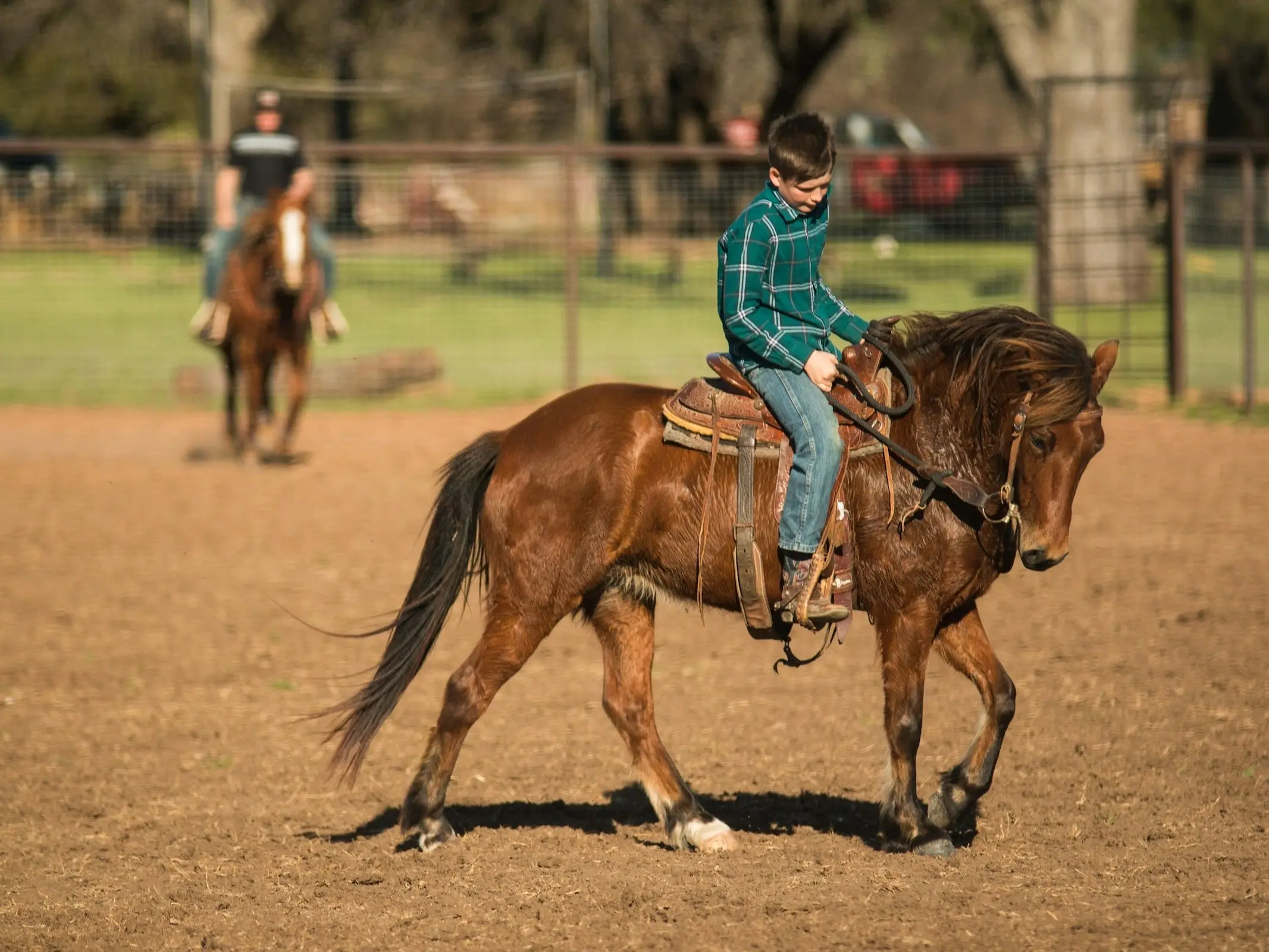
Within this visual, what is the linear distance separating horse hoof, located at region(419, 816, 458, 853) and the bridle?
5.81ft

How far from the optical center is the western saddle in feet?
16.3

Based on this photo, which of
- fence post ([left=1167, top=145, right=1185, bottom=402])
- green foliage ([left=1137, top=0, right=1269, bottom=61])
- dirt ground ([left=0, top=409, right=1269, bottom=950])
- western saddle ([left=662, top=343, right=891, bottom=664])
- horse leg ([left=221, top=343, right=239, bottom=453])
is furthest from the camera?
green foliage ([left=1137, top=0, right=1269, bottom=61])

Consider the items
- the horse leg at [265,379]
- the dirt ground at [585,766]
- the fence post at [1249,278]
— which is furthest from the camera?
the fence post at [1249,278]

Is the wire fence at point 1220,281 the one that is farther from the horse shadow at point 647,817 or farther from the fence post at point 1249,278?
the horse shadow at point 647,817

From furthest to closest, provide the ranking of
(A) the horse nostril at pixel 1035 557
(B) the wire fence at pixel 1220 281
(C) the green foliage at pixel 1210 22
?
(C) the green foliage at pixel 1210 22
(B) the wire fence at pixel 1220 281
(A) the horse nostril at pixel 1035 557

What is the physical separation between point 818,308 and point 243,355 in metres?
8.90

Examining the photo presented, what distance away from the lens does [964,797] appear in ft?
16.6

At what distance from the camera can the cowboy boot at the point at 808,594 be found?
493 cm

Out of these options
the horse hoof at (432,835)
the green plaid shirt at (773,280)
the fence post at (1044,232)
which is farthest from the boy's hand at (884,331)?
the fence post at (1044,232)

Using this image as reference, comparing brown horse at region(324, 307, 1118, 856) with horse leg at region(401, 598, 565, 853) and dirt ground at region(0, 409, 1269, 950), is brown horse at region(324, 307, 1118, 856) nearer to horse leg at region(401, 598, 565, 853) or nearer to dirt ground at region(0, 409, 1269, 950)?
horse leg at region(401, 598, 565, 853)

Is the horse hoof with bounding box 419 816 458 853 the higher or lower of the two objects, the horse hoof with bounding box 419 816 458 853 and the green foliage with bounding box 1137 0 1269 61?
the lower

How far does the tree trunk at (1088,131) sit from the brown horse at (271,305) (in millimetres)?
8367

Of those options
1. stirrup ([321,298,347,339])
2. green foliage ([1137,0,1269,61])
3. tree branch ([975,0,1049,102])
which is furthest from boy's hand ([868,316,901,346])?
green foliage ([1137,0,1269,61])

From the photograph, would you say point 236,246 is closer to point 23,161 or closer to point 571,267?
point 571,267
